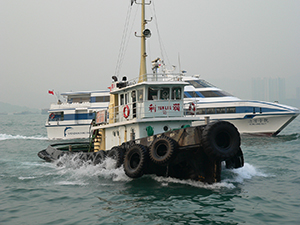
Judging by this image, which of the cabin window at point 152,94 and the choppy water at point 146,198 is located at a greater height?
the cabin window at point 152,94

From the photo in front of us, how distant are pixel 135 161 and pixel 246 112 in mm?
22563

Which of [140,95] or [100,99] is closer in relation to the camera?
[140,95]

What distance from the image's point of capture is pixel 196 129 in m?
10.6

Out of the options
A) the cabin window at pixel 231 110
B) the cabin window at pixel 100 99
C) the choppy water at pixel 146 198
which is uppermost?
the cabin window at pixel 100 99

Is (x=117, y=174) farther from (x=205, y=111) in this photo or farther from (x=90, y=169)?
(x=205, y=111)

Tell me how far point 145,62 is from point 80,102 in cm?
2611

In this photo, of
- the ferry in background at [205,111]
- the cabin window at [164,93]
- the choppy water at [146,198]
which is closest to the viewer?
the choppy water at [146,198]

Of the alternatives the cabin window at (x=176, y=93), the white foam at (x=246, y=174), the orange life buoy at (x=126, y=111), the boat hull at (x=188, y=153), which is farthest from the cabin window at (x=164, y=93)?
the white foam at (x=246, y=174)

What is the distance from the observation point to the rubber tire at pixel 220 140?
33.6 feet

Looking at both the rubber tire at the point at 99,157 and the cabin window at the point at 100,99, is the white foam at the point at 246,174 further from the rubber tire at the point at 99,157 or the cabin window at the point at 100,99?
the cabin window at the point at 100,99

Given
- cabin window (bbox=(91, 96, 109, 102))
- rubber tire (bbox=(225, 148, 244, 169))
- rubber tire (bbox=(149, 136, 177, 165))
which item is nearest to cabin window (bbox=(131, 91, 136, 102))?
rubber tire (bbox=(149, 136, 177, 165))

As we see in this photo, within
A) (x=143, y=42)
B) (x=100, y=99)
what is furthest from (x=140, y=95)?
(x=100, y=99)

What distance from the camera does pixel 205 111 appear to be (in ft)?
113

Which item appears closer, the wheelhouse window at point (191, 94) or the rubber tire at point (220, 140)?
the rubber tire at point (220, 140)
